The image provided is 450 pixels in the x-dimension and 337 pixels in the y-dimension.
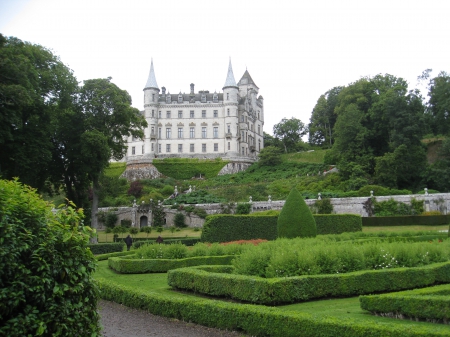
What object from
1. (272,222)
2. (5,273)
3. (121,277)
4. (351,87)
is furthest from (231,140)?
(5,273)

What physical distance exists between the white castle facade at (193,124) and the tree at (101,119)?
36.2 meters

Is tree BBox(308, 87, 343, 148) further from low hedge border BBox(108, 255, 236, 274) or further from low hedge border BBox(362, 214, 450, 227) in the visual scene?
low hedge border BBox(108, 255, 236, 274)

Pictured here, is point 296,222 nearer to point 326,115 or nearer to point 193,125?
point 193,125

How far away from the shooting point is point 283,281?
967 cm

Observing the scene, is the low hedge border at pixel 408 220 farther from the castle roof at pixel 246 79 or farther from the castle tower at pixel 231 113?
the castle roof at pixel 246 79

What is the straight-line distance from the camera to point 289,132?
8006cm

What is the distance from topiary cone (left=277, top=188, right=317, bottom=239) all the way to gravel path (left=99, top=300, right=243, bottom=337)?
35.7 feet

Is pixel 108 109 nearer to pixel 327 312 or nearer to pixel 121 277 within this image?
pixel 121 277

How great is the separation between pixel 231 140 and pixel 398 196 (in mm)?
36102

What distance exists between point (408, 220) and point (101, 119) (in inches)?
920

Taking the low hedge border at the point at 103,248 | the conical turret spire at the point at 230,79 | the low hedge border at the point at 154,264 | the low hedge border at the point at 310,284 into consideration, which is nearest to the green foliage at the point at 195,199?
the low hedge border at the point at 103,248

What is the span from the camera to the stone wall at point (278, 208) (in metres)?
38.5

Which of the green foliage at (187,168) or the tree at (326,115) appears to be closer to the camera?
the green foliage at (187,168)

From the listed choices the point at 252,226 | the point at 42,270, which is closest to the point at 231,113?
the point at 252,226
